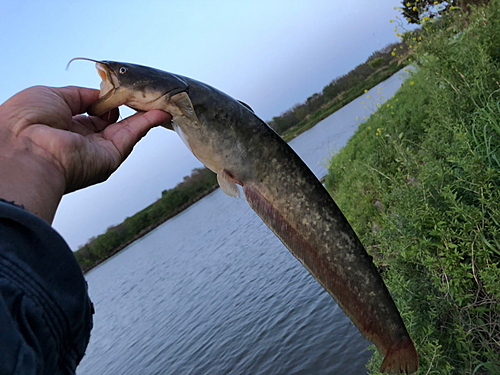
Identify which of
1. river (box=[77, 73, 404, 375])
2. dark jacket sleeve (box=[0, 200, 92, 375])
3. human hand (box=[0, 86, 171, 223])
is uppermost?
human hand (box=[0, 86, 171, 223])

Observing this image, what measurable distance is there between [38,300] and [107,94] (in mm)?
1631

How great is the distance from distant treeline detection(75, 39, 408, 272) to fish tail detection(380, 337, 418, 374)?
153ft

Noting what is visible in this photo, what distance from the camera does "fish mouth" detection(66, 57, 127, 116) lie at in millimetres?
2305

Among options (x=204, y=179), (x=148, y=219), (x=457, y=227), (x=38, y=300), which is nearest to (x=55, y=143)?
(x=38, y=300)

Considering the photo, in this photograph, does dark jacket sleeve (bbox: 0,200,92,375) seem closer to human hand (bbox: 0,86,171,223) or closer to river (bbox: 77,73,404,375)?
human hand (bbox: 0,86,171,223)

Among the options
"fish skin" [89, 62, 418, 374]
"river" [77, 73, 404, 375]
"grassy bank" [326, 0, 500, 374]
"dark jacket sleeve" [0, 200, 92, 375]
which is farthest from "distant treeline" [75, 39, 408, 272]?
"dark jacket sleeve" [0, 200, 92, 375]

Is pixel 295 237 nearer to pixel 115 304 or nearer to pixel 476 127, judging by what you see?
pixel 476 127

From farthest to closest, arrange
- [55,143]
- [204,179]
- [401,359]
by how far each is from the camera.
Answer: [204,179] → [401,359] → [55,143]

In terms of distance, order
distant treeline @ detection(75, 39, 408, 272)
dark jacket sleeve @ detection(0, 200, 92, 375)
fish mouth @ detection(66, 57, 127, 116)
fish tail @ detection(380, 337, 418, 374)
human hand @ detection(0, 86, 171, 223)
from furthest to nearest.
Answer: distant treeline @ detection(75, 39, 408, 272) < fish mouth @ detection(66, 57, 127, 116) < fish tail @ detection(380, 337, 418, 374) < human hand @ detection(0, 86, 171, 223) < dark jacket sleeve @ detection(0, 200, 92, 375)

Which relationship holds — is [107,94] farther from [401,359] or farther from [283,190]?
[401,359]

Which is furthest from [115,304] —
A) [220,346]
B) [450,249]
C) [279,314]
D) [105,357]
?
[450,249]

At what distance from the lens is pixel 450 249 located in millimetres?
3584

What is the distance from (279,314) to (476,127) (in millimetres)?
7419

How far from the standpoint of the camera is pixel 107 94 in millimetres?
2324
